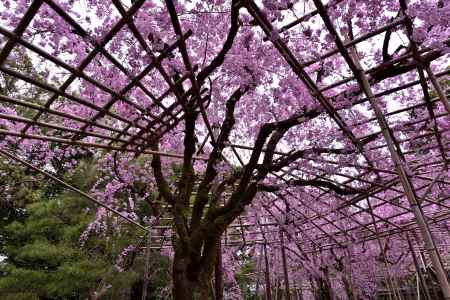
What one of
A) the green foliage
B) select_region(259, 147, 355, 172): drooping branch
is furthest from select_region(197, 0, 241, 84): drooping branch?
the green foliage

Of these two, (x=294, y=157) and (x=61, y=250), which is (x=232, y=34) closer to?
(x=294, y=157)

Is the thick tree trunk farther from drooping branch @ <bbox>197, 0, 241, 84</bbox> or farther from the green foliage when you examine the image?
the green foliage

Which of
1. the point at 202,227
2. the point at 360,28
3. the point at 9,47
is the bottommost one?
the point at 202,227

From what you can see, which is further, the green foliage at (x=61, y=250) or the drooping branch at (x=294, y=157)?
the green foliage at (x=61, y=250)

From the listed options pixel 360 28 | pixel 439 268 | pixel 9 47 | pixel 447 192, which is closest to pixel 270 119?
pixel 360 28

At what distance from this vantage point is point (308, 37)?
3.21 meters

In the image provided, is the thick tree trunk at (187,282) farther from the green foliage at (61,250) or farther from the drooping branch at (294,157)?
the green foliage at (61,250)

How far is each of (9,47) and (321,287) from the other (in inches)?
438

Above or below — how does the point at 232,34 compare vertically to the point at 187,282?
above

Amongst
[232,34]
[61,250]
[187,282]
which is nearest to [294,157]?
[232,34]

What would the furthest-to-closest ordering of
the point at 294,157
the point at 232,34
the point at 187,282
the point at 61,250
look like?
the point at 61,250, the point at 294,157, the point at 187,282, the point at 232,34

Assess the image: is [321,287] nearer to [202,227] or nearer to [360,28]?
[202,227]

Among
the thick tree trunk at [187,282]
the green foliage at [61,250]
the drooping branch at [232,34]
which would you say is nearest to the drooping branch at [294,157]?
the drooping branch at [232,34]

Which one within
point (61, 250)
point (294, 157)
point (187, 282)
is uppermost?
point (294, 157)
